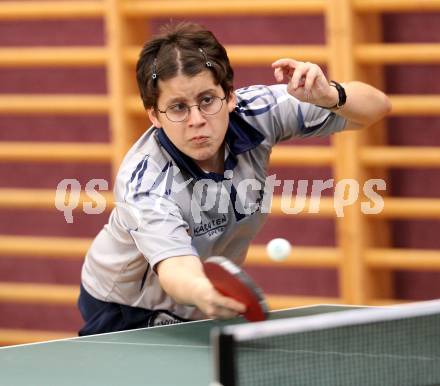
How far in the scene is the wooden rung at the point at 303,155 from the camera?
14.4 feet

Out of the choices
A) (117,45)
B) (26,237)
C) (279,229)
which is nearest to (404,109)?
(279,229)

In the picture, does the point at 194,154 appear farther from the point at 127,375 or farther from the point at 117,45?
the point at 117,45

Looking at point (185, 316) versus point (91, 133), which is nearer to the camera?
point (185, 316)

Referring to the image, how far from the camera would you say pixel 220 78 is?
2.72 metres

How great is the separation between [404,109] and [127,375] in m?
2.23

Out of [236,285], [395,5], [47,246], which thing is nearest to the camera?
[236,285]

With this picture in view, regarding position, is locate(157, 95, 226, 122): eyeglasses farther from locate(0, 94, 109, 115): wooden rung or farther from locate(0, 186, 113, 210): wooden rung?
locate(0, 186, 113, 210): wooden rung

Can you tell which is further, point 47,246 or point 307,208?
point 47,246

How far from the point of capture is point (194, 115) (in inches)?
104

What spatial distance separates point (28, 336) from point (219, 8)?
2.01 meters

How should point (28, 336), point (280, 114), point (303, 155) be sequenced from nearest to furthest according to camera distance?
1. point (280, 114)
2. point (303, 155)
3. point (28, 336)

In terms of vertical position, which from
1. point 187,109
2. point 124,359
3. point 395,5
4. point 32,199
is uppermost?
point 395,5

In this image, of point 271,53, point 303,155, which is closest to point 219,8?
point 271,53

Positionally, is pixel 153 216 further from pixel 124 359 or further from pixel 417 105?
pixel 417 105
